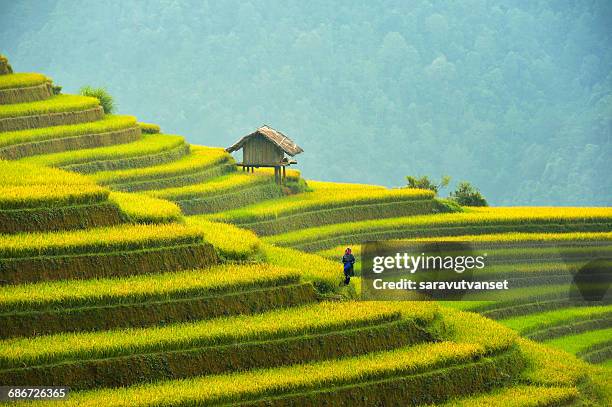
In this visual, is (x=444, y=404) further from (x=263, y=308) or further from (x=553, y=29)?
(x=553, y=29)

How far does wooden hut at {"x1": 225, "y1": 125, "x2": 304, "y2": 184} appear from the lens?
43.8 metres

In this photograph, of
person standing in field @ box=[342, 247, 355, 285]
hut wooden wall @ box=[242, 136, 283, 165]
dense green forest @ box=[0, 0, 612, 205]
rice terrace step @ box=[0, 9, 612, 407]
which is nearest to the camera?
rice terrace step @ box=[0, 9, 612, 407]

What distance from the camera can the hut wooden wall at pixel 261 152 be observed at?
44.0m

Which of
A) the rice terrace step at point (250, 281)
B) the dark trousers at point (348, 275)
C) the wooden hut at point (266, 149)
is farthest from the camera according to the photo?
the wooden hut at point (266, 149)

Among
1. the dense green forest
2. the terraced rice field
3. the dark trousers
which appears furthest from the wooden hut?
the dense green forest

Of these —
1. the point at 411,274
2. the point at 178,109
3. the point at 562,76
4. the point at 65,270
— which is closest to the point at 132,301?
the point at 65,270

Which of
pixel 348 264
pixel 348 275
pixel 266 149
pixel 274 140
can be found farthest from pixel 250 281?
pixel 266 149

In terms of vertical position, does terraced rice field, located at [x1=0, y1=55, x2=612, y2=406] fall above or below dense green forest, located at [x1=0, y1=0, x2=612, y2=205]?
below

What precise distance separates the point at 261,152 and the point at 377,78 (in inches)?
3719

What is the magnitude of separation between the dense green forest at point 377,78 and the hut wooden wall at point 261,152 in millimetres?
78748

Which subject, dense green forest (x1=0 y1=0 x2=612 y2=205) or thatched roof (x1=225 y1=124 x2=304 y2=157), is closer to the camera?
thatched roof (x1=225 y1=124 x2=304 y2=157)

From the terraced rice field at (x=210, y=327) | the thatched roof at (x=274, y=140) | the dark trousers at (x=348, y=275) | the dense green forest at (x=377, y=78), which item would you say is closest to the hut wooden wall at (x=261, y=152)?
the thatched roof at (x=274, y=140)

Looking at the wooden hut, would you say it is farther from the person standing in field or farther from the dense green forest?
the dense green forest

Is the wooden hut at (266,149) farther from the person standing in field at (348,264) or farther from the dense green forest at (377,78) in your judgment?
the dense green forest at (377,78)
